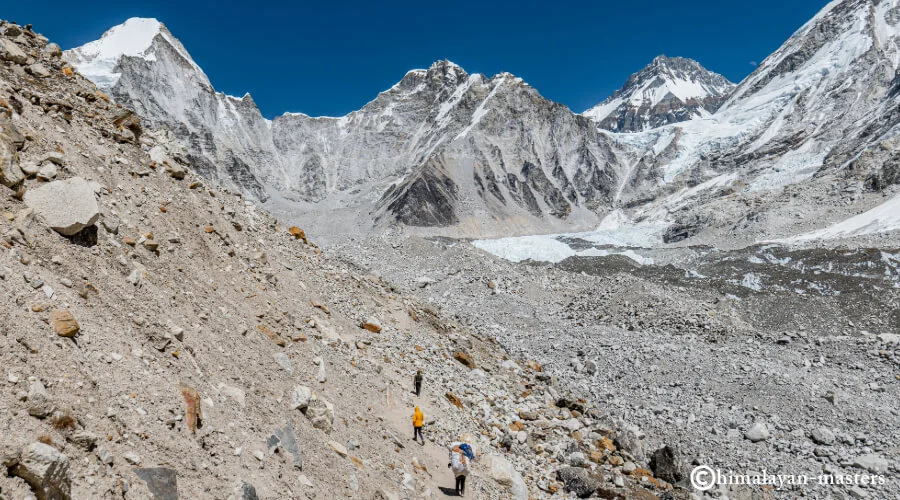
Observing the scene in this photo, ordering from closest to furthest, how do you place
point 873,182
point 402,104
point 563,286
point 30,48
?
point 30,48 < point 563,286 < point 873,182 < point 402,104

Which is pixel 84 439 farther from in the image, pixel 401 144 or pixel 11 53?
pixel 401 144

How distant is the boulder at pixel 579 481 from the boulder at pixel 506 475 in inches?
50.8

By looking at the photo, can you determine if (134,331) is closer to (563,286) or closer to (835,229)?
(563,286)

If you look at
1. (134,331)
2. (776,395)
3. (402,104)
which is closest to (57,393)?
(134,331)

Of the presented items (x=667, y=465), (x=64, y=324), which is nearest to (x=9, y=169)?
(x=64, y=324)

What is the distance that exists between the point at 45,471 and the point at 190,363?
3356 mm

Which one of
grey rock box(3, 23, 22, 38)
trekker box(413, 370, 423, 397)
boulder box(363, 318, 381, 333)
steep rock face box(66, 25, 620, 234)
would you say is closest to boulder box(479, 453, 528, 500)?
trekker box(413, 370, 423, 397)

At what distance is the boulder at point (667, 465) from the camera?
13898mm

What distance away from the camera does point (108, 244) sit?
840 centimetres

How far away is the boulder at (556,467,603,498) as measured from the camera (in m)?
11.8

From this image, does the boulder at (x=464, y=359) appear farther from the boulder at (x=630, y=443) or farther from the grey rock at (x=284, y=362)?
the grey rock at (x=284, y=362)

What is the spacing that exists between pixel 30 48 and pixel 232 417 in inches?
433

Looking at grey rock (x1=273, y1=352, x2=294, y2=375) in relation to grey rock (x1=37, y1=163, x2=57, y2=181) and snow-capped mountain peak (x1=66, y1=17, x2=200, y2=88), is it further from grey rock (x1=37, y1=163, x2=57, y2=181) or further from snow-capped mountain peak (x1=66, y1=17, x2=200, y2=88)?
snow-capped mountain peak (x1=66, y1=17, x2=200, y2=88)

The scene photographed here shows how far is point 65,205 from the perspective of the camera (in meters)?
7.82
